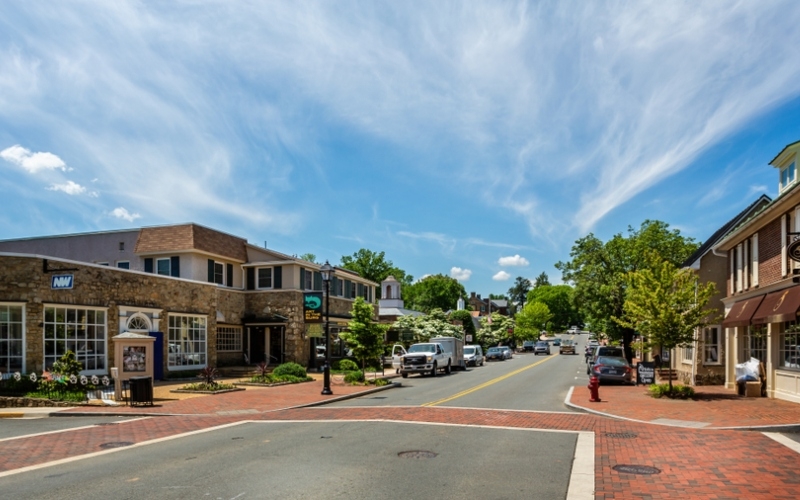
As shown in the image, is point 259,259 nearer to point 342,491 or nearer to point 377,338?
point 377,338

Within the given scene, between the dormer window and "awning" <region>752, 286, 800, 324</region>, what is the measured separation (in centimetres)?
396

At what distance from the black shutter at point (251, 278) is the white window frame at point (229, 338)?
2.58 meters

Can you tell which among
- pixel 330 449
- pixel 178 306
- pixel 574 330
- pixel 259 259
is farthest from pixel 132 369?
pixel 574 330

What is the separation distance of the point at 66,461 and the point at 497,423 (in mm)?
9307

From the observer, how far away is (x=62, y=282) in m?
22.0

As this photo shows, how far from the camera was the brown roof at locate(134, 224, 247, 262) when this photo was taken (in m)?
33.6

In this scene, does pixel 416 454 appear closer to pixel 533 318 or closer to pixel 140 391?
pixel 140 391

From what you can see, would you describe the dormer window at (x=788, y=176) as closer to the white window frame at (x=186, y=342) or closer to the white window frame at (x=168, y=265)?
the white window frame at (x=186, y=342)

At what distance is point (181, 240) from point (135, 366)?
13753 millimetres

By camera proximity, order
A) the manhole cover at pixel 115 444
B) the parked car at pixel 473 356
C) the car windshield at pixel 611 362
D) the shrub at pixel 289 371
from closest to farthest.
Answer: the manhole cover at pixel 115 444 < the car windshield at pixel 611 362 < the shrub at pixel 289 371 < the parked car at pixel 473 356

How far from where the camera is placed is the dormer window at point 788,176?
20.3 metres

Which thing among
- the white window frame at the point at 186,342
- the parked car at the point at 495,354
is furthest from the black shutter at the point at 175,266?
the parked car at the point at 495,354

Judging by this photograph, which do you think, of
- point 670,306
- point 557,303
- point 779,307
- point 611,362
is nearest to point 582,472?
point 779,307

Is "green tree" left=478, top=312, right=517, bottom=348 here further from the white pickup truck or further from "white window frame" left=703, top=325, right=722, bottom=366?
"white window frame" left=703, top=325, right=722, bottom=366
